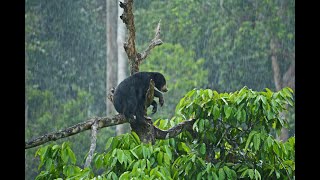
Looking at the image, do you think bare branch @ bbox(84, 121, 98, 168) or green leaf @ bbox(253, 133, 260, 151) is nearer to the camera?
bare branch @ bbox(84, 121, 98, 168)

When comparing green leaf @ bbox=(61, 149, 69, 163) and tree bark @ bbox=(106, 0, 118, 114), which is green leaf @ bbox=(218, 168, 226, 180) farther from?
tree bark @ bbox=(106, 0, 118, 114)

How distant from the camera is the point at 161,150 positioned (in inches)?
184

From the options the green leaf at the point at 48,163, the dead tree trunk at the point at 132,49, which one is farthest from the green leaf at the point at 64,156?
the dead tree trunk at the point at 132,49

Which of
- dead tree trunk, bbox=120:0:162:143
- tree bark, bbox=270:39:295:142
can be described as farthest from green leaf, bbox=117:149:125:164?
tree bark, bbox=270:39:295:142

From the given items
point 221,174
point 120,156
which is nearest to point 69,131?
point 120,156

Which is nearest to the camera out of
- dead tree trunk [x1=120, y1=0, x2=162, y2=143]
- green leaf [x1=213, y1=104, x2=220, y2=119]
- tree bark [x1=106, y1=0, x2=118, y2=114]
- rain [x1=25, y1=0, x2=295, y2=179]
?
green leaf [x1=213, y1=104, x2=220, y2=119]

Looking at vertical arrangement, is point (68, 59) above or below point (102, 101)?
above

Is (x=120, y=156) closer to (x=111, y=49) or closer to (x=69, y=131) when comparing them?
(x=69, y=131)

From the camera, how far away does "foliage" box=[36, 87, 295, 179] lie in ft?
14.6

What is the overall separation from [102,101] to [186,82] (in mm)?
3348

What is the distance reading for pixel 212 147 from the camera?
17.6 feet

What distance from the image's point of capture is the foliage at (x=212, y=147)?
14.6 ft
